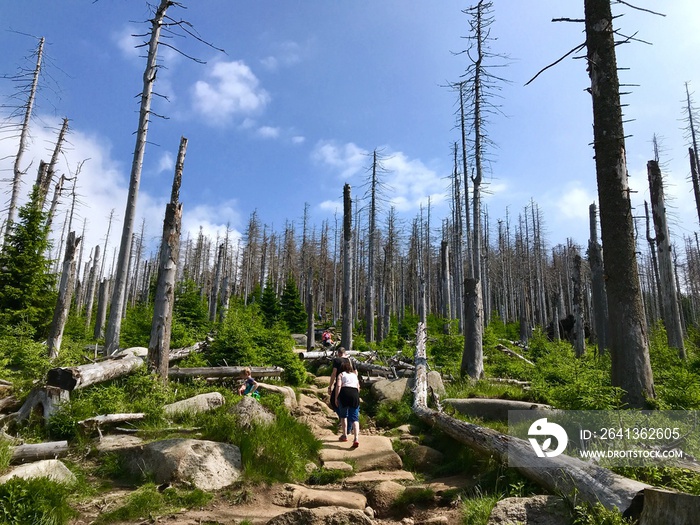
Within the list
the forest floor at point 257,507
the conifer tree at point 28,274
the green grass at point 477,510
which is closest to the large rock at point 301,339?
the conifer tree at point 28,274

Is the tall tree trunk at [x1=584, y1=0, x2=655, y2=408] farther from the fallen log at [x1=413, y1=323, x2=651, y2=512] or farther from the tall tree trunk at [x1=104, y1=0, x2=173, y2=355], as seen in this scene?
the tall tree trunk at [x1=104, y1=0, x2=173, y2=355]

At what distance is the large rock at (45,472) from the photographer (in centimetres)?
477

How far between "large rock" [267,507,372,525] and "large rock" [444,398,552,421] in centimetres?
463

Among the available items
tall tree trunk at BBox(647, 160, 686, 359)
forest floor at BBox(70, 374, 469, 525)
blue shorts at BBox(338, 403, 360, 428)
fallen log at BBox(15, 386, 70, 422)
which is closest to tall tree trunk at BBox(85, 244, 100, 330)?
fallen log at BBox(15, 386, 70, 422)

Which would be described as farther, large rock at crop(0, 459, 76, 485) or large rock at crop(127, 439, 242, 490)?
large rock at crop(127, 439, 242, 490)

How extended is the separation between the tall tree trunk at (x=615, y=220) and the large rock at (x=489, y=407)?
1.70m

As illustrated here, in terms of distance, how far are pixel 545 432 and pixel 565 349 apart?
21.8 ft

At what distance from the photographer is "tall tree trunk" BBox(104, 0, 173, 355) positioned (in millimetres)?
11555

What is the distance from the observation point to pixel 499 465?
593cm

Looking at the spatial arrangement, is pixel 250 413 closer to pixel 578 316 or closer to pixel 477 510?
pixel 477 510

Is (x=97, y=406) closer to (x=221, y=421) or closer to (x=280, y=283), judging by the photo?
(x=221, y=421)

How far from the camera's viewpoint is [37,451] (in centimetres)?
571

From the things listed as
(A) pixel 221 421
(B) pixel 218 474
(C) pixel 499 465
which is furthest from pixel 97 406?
(C) pixel 499 465

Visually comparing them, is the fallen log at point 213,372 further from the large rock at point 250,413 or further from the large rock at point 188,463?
the large rock at point 188,463
